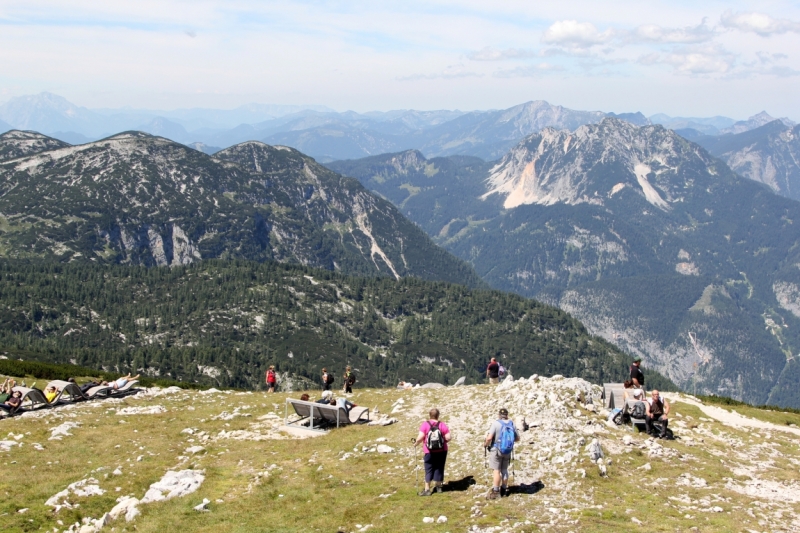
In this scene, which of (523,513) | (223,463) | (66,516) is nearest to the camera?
(523,513)

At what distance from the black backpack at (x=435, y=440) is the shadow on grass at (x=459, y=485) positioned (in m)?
2.19

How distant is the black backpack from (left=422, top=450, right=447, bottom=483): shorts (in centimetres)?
27

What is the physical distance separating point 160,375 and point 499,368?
507 feet

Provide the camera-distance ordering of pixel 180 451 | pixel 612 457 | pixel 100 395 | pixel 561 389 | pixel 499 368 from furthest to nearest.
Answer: pixel 499 368
pixel 100 395
pixel 561 389
pixel 180 451
pixel 612 457

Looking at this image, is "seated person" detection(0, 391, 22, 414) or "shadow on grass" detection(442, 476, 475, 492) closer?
"shadow on grass" detection(442, 476, 475, 492)

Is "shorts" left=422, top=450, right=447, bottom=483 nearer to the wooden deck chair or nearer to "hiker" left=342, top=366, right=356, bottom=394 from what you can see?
the wooden deck chair

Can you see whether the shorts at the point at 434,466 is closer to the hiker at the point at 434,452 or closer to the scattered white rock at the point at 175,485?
the hiker at the point at 434,452

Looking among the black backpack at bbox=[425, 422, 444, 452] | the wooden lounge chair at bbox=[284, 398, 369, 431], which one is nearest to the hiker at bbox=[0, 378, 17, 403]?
the wooden lounge chair at bbox=[284, 398, 369, 431]

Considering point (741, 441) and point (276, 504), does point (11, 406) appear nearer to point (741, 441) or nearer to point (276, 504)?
point (276, 504)

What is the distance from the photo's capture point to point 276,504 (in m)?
24.9

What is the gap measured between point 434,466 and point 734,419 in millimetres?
27631

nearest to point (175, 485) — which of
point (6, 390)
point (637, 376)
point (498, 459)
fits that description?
point (498, 459)

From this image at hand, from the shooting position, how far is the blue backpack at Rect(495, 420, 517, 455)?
2352cm

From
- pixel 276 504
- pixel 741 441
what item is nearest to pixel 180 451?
pixel 276 504
